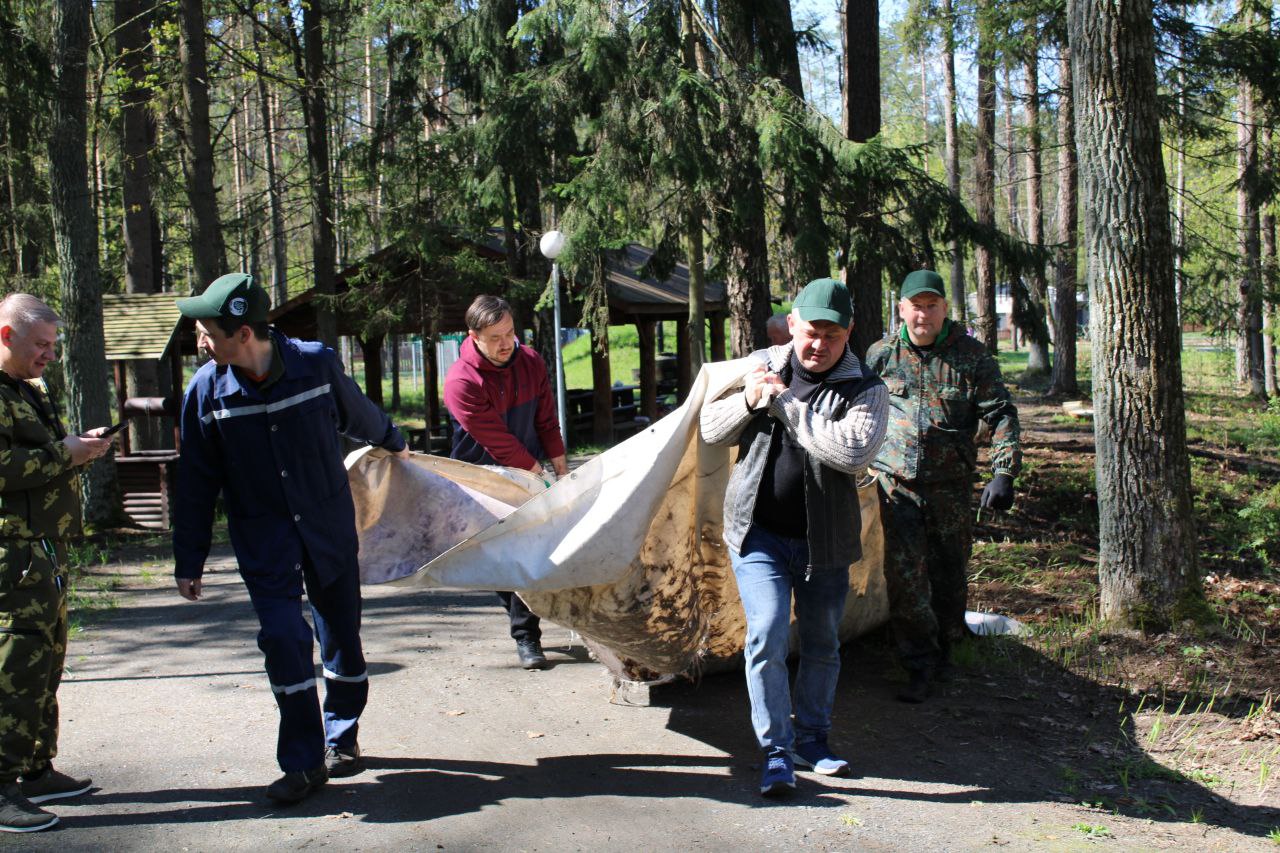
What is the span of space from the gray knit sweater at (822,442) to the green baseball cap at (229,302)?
5.87ft

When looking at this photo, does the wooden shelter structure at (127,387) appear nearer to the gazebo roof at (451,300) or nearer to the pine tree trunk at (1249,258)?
the gazebo roof at (451,300)

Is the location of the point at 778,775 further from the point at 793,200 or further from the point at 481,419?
the point at 793,200

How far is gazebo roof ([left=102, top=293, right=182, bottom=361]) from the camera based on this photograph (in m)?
14.3

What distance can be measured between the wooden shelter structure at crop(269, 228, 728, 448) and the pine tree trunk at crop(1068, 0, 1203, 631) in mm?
8146

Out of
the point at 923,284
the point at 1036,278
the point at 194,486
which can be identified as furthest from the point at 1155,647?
the point at 194,486

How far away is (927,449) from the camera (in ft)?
17.0

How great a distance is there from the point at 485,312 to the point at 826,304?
211 centimetres

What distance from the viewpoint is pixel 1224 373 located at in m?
25.1

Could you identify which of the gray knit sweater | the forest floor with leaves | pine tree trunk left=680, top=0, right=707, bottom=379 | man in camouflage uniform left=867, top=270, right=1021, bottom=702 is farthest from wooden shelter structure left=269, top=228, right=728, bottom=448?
the gray knit sweater

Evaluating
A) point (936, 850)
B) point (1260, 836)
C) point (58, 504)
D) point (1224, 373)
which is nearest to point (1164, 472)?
point (1260, 836)

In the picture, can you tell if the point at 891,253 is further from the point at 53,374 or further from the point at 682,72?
the point at 53,374

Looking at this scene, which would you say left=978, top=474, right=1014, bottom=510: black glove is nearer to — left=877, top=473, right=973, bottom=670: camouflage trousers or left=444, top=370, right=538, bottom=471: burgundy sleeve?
left=877, top=473, right=973, bottom=670: camouflage trousers

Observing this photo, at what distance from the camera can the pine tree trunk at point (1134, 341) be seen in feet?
19.7

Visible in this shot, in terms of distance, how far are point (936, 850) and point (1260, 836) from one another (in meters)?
1.23
